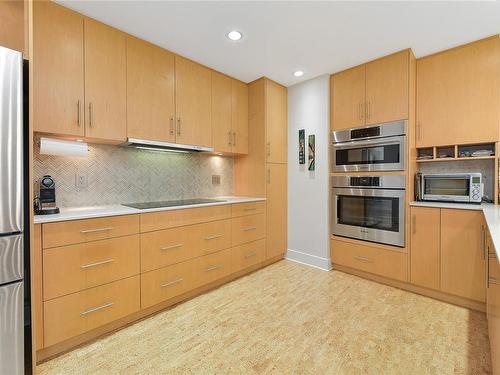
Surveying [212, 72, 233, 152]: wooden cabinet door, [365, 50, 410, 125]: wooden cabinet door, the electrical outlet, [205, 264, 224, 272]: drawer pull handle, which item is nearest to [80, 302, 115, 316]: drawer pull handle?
[205, 264, 224, 272]: drawer pull handle

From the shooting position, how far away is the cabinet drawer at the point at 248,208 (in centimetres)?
280

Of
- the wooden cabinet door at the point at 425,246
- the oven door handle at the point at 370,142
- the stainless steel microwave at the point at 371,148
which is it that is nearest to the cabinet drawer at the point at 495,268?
the wooden cabinet door at the point at 425,246

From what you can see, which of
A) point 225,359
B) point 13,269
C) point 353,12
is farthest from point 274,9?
point 225,359

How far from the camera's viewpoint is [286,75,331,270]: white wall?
3.09 meters

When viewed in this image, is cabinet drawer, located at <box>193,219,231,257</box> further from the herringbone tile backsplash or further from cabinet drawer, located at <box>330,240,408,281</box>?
cabinet drawer, located at <box>330,240,408,281</box>

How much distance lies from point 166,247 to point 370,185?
2.26 meters

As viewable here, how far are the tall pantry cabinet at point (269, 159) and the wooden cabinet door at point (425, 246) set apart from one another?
154 centimetres

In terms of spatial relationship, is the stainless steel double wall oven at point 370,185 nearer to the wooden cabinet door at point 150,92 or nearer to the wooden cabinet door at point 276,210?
the wooden cabinet door at point 276,210

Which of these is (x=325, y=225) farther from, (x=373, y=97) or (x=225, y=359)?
(x=225, y=359)

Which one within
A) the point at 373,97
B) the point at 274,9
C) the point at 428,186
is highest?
the point at 274,9

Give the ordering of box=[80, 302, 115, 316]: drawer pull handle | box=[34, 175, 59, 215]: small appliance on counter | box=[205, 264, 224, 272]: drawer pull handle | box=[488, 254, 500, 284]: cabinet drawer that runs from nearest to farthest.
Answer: box=[488, 254, 500, 284]: cabinet drawer < box=[80, 302, 115, 316]: drawer pull handle < box=[34, 175, 59, 215]: small appliance on counter < box=[205, 264, 224, 272]: drawer pull handle

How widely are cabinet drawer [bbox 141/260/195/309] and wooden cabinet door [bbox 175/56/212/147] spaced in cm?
128

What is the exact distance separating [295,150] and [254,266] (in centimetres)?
165

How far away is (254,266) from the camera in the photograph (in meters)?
3.08
